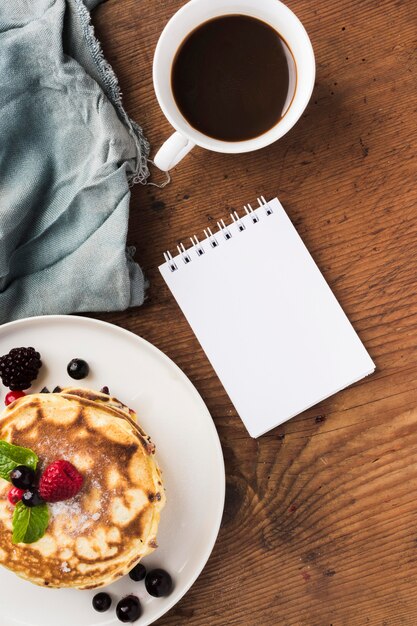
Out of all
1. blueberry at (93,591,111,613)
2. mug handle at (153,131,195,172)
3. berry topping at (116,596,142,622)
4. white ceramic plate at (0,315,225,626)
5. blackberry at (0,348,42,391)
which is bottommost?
berry topping at (116,596,142,622)

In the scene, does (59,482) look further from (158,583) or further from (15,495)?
(158,583)

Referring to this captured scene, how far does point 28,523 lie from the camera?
1.12m

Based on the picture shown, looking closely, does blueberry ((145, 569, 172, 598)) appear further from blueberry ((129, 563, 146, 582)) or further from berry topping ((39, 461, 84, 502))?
berry topping ((39, 461, 84, 502))

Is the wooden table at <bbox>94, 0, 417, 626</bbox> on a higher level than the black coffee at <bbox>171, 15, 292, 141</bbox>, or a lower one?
lower

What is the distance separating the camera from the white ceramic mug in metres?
1.13

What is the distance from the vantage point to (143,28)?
129cm

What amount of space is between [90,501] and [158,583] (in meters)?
0.21

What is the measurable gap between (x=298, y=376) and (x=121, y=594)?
1.76 ft

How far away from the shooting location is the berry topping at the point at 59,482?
108 centimetres

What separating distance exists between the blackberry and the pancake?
0.26 feet

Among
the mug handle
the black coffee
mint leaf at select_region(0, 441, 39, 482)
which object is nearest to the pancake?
mint leaf at select_region(0, 441, 39, 482)

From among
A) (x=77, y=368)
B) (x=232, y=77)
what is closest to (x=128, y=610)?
(x=77, y=368)

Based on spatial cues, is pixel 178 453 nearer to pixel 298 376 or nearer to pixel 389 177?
pixel 298 376

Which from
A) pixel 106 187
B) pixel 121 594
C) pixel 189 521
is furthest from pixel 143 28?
pixel 121 594
